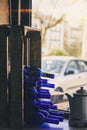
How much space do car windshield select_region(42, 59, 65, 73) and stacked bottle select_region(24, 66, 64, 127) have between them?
42 cm

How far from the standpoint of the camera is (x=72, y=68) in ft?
6.93

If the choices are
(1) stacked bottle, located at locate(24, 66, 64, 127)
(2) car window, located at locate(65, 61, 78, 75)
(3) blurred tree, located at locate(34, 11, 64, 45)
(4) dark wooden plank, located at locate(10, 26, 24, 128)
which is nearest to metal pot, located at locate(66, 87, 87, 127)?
(1) stacked bottle, located at locate(24, 66, 64, 127)

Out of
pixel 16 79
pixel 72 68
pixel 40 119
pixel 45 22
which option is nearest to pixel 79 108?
pixel 40 119

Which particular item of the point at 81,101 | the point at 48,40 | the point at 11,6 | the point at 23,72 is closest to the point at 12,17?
the point at 11,6

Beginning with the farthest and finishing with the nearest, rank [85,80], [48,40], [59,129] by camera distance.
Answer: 1. [48,40]
2. [85,80]
3. [59,129]

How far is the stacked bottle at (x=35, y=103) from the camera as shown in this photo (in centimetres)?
162

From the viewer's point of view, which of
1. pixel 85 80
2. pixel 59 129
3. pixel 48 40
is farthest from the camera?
pixel 48 40

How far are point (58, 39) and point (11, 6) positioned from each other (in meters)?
0.40

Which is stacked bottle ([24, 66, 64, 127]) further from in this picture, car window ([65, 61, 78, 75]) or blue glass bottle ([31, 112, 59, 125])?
car window ([65, 61, 78, 75])

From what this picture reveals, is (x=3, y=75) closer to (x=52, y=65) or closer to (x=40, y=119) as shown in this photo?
(x=40, y=119)

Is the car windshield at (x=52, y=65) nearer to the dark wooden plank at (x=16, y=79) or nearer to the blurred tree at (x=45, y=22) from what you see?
the blurred tree at (x=45, y=22)

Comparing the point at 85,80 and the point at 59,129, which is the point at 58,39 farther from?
the point at 59,129

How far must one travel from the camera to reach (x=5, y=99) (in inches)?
62.4

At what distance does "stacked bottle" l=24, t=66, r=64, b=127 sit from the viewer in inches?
63.7
